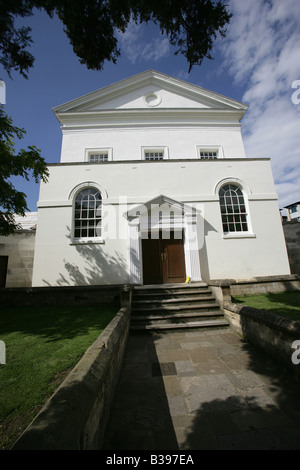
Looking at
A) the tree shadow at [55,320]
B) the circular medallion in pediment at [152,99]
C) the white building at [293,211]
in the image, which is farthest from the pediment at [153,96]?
the white building at [293,211]

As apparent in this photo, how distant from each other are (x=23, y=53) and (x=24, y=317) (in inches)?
252

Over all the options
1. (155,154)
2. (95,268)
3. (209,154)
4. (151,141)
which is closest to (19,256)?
(95,268)

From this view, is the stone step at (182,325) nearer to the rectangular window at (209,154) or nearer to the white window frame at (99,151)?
the white window frame at (99,151)

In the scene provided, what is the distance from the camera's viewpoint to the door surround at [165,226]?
29.8 ft

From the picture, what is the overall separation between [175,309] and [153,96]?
590 inches

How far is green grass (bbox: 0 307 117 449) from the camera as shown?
207cm

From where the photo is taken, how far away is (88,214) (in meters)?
9.93

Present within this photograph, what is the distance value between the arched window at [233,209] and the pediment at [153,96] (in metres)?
7.70

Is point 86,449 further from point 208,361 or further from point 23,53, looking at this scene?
point 23,53

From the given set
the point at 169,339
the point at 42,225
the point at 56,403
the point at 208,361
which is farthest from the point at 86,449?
the point at 42,225

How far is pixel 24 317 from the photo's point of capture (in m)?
5.92

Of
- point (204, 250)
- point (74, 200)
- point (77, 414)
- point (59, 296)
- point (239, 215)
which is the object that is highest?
point (74, 200)

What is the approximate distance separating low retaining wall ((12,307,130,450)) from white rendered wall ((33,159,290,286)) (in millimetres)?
6889

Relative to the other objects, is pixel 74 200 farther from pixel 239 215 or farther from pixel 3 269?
pixel 239 215
